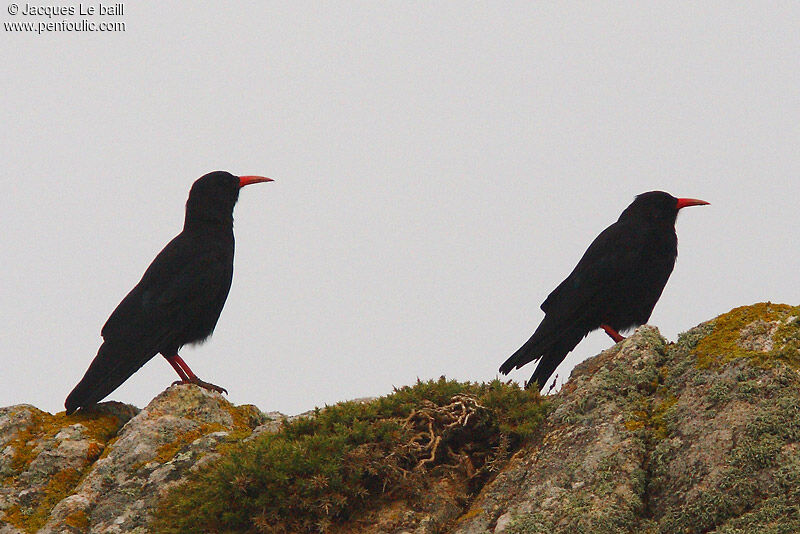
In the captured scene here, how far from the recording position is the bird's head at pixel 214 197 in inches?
364

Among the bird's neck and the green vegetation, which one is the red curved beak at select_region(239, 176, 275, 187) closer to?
the bird's neck

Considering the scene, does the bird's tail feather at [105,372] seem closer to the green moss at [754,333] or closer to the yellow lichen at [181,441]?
the yellow lichen at [181,441]

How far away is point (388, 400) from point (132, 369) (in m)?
3.27

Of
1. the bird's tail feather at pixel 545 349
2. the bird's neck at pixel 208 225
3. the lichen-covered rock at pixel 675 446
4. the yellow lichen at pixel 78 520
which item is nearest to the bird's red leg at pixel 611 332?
the bird's tail feather at pixel 545 349

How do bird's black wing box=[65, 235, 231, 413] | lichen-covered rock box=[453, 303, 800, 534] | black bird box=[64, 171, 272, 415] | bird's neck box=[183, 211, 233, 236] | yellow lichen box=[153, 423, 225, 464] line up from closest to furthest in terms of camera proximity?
lichen-covered rock box=[453, 303, 800, 534] → yellow lichen box=[153, 423, 225, 464] → bird's black wing box=[65, 235, 231, 413] → black bird box=[64, 171, 272, 415] → bird's neck box=[183, 211, 233, 236]

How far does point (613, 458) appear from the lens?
4648mm

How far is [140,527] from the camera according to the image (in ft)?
17.5

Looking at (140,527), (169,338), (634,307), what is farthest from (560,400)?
(169,338)

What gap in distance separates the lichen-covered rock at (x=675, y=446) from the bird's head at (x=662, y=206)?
3905 millimetres

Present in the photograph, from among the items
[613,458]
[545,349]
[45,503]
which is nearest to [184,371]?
[45,503]

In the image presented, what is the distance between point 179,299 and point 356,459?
13.5ft

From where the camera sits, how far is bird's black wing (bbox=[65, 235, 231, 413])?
7.43 metres

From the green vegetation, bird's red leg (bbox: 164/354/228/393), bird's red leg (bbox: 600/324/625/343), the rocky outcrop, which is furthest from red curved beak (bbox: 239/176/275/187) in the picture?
the green vegetation

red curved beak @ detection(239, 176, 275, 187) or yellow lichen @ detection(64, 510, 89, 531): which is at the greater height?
red curved beak @ detection(239, 176, 275, 187)
